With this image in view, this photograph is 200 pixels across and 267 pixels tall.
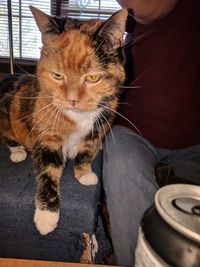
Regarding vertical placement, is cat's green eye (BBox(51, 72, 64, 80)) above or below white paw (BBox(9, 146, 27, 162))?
above

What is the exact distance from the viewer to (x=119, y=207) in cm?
101

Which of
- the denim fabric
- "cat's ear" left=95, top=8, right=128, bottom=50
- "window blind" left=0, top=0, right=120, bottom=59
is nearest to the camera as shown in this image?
"cat's ear" left=95, top=8, right=128, bottom=50

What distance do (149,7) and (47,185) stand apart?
2.21 ft

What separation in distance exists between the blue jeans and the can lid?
0.47 metres

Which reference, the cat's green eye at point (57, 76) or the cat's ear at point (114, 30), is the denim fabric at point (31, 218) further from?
the cat's ear at point (114, 30)

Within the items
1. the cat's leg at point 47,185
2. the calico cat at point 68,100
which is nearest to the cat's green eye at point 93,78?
the calico cat at point 68,100

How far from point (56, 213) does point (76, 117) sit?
289mm

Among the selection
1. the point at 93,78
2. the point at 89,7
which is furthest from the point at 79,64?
the point at 89,7

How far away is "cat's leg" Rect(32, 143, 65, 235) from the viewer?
972 millimetres

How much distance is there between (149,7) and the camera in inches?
45.1

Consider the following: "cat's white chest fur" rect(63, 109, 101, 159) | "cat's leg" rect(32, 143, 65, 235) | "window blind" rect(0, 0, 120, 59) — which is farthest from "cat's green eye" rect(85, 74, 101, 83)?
"window blind" rect(0, 0, 120, 59)

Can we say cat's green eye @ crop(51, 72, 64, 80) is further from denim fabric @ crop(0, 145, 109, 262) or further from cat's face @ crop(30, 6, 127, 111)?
denim fabric @ crop(0, 145, 109, 262)

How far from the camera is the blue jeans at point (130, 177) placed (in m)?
0.98

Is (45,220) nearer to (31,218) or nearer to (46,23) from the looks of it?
(31,218)
